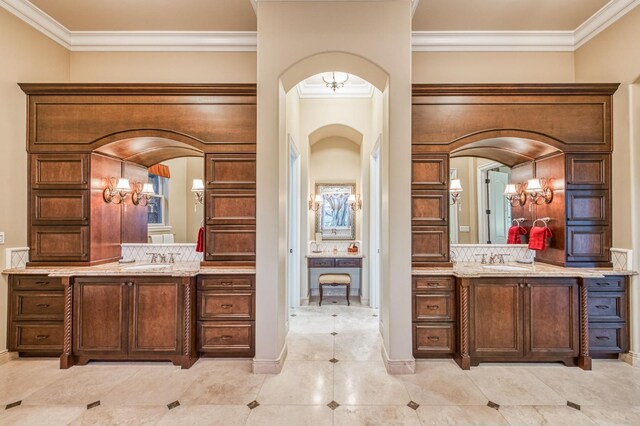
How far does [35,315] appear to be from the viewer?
3.24 metres

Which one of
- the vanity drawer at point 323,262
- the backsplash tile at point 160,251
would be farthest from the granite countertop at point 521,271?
the backsplash tile at point 160,251

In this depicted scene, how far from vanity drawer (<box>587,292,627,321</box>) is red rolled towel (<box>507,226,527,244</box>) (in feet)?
2.97

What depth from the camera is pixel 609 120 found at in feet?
11.0

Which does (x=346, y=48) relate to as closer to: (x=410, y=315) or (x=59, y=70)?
(x=410, y=315)

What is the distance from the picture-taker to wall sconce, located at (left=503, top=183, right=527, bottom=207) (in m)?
3.97

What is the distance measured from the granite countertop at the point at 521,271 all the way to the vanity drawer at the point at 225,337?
5.77ft

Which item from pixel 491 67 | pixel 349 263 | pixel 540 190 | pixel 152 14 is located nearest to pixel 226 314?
pixel 349 263

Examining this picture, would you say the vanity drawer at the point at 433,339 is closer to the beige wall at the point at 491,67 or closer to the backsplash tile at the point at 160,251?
the backsplash tile at the point at 160,251

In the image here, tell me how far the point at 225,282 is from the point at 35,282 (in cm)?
190

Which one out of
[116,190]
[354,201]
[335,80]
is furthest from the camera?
[354,201]

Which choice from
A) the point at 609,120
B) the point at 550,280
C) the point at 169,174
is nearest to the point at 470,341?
the point at 550,280

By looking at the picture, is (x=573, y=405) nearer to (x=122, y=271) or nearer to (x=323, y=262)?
(x=323, y=262)

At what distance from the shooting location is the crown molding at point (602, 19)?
320cm

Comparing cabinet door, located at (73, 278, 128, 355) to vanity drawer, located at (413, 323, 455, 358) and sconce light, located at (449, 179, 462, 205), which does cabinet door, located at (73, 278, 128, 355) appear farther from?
sconce light, located at (449, 179, 462, 205)
